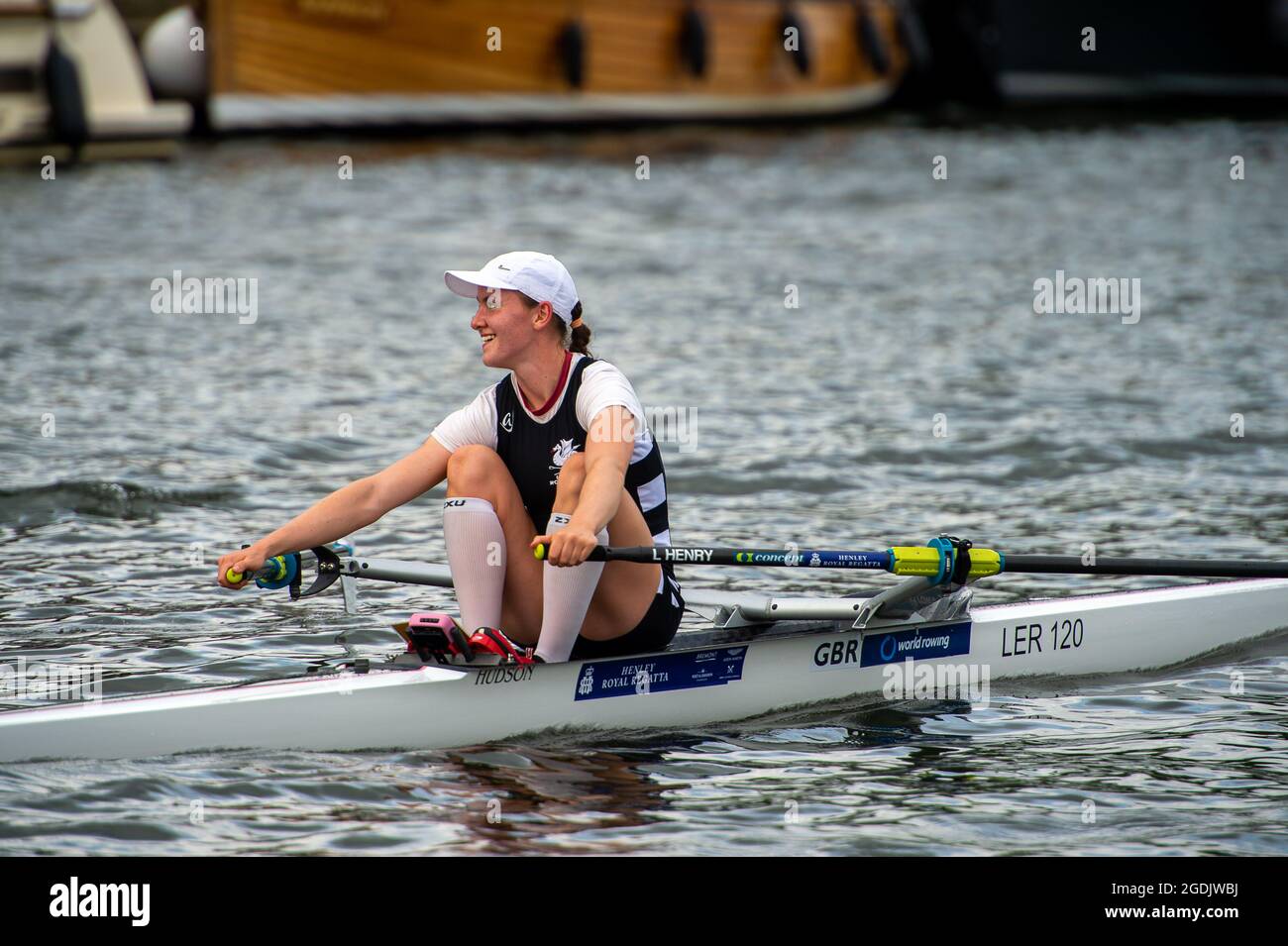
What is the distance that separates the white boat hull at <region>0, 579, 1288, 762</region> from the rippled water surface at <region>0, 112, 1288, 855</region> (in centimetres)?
9

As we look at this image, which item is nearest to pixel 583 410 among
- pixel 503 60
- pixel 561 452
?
pixel 561 452

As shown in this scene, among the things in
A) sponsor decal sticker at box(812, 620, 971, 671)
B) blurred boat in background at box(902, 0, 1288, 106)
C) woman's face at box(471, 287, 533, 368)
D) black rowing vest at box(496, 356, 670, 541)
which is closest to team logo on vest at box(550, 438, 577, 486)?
black rowing vest at box(496, 356, 670, 541)

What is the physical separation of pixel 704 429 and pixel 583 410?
5.93 meters

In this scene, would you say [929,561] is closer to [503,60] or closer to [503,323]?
Answer: [503,323]

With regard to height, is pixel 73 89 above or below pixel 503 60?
below

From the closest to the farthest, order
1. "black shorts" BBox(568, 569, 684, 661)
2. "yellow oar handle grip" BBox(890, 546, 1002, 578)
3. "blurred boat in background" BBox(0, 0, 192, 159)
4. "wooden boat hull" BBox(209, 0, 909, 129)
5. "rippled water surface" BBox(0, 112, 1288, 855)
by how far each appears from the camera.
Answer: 1. "rippled water surface" BBox(0, 112, 1288, 855)
2. "black shorts" BBox(568, 569, 684, 661)
3. "yellow oar handle grip" BBox(890, 546, 1002, 578)
4. "blurred boat in background" BBox(0, 0, 192, 159)
5. "wooden boat hull" BBox(209, 0, 909, 129)

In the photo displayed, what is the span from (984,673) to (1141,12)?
91.2 ft

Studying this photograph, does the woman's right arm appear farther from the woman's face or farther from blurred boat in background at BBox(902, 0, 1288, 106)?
blurred boat in background at BBox(902, 0, 1288, 106)

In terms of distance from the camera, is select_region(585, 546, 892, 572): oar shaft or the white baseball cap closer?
the white baseball cap

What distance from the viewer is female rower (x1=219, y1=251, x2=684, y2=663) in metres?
5.91

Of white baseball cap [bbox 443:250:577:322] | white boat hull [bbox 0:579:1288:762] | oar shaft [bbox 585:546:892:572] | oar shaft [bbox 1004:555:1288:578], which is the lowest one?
white boat hull [bbox 0:579:1288:762]

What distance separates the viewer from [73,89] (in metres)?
21.1

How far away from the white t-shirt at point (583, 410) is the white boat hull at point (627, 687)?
81 centimetres
